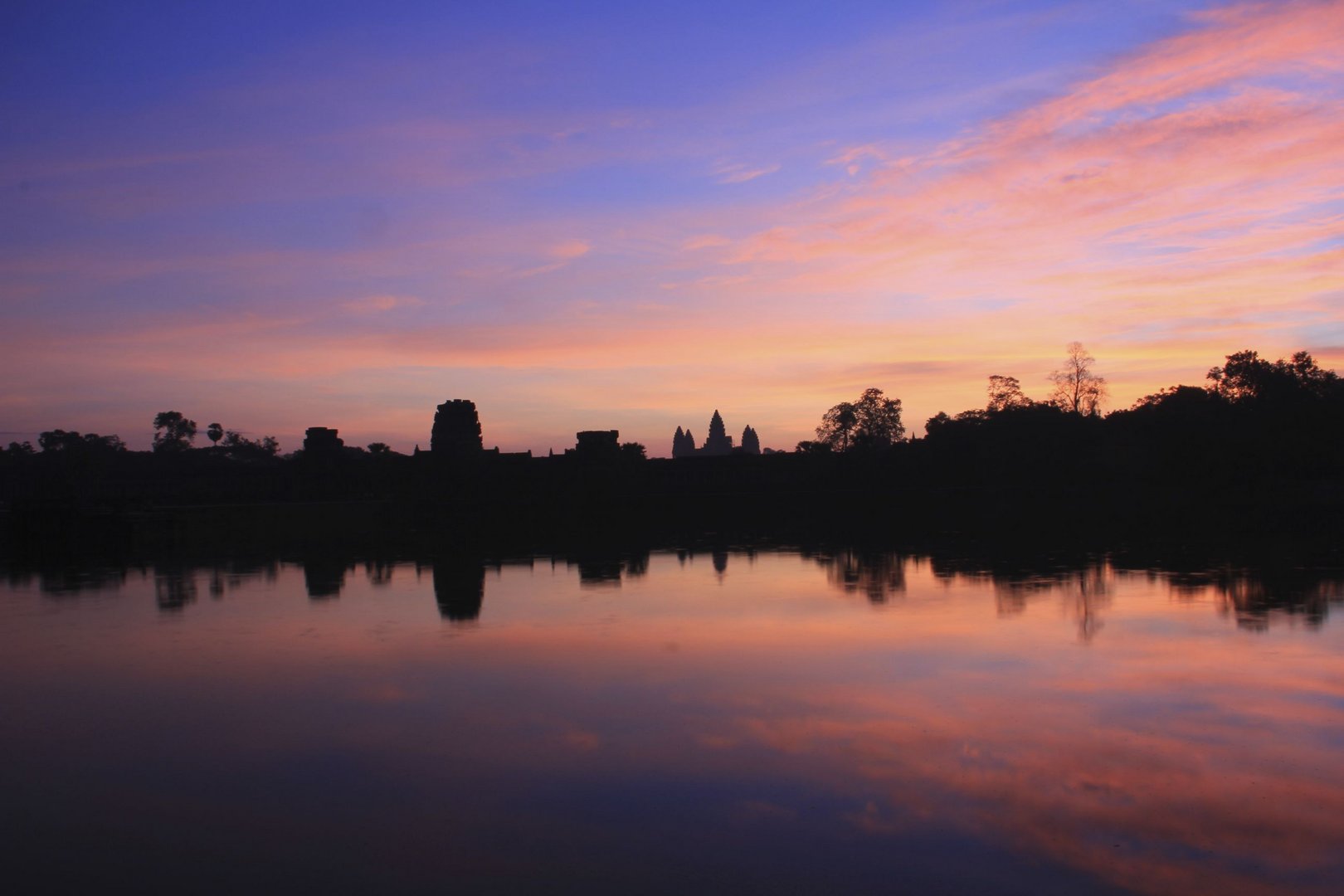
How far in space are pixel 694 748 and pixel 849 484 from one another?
7510 centimetres

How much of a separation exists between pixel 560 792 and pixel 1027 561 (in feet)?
70.5

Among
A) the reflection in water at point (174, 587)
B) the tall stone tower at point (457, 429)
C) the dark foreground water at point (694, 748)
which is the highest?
the tall stone tower at point (457, 429)

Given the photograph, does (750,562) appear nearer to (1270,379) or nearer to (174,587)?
(174,587)

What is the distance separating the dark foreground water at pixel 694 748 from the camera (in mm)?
8125

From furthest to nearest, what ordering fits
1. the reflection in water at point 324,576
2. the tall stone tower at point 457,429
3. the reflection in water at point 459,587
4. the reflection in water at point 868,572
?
the tall stone tower at point 457,429 → the reflection in water at point 324,576 → the reflection in water at point 868,572 → the reflection in water at point 459,587

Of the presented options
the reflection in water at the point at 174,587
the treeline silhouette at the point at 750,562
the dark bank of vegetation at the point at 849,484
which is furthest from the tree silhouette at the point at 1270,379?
the reflection in water at the point at 174,587

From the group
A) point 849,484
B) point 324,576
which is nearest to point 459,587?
point 324,576

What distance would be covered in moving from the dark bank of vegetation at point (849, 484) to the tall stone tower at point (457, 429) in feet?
0.89

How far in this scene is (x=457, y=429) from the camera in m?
93.6

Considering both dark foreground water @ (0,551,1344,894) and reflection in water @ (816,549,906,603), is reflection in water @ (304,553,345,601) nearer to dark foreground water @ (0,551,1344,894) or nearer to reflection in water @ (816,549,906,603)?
dark foreground water @ (0,551,1344,894)

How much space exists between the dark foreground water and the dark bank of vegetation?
2299 centimetres

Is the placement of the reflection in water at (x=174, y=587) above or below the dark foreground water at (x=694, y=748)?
above

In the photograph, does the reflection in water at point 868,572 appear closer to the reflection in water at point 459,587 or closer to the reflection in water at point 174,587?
the reflection in water at point 459,587

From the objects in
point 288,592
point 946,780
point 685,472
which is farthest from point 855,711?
point 685,472
